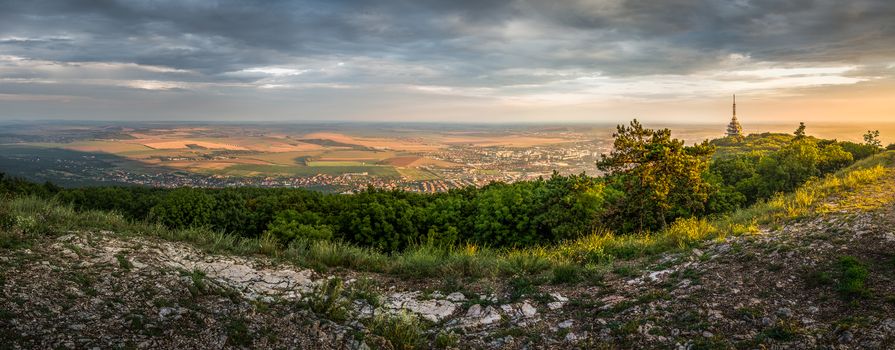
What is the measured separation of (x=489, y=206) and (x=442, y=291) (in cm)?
847

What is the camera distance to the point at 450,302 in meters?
7.41

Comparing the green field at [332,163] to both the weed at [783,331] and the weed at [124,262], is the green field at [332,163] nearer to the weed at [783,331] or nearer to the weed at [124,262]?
the weed at [124,262]

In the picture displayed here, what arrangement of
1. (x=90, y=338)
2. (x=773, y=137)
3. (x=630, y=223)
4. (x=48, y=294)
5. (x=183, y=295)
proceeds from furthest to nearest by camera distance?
(x=773, y=137) < (x=630, y=223) < (x=183, y=295) < (x=48, y=294) < (x=90, y=338)

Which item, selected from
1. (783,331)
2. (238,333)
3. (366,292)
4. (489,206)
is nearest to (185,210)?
(489,206)

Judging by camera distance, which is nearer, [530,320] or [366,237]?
[530,320]

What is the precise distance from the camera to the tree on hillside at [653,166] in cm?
1319

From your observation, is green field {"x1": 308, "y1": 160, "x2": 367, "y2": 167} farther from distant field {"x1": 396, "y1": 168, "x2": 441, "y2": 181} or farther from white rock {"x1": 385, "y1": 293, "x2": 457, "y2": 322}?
white rock {"x1": 385, "y1": 293, "x2": 457, "y2": 322}

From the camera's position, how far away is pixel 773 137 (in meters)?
40.2

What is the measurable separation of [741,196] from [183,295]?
60.3 feet

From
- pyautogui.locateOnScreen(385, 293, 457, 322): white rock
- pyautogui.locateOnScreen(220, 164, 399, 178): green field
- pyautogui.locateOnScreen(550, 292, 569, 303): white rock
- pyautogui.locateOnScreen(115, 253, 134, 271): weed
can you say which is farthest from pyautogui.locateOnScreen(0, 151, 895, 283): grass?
pyautogui.locateOnScreen(220, 164, 399, 178): green field

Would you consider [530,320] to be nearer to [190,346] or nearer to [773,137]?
[190,346]

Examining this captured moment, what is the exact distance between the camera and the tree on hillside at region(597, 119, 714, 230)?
13.2 metres

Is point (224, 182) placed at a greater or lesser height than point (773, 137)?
lesser

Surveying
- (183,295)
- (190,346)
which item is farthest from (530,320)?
(183,295)
